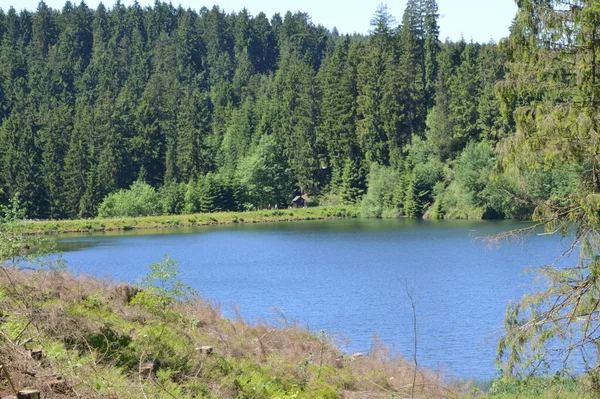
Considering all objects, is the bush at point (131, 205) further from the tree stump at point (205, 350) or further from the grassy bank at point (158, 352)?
the tree stump at point (205, 350)

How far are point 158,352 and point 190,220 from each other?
69.5 m

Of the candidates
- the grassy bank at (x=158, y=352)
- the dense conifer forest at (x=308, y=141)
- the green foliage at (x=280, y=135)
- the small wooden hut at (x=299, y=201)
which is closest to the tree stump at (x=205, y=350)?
the grassy bank at (x=158, y=352)

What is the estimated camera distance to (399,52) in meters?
95.1

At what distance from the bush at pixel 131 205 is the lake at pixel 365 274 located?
52.3 ft

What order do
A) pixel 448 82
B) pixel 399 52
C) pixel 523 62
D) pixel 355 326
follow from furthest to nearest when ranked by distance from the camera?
pixel 399 52
pixel 448 82
pixel 355 326
pixel 523 62

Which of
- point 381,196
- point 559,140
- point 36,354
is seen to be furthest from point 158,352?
point 381,196

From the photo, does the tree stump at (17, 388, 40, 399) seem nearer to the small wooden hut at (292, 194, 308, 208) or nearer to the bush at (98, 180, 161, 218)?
the bush at (98, 180, 161, 218)

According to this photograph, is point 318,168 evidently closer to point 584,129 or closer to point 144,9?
point 584,129

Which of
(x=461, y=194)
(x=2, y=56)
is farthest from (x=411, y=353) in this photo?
(x=2, y=56)

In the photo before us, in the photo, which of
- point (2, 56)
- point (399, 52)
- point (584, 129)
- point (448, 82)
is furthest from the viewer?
point (2, 56)

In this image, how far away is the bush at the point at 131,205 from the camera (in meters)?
86.6

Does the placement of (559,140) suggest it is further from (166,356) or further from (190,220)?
(190,220)

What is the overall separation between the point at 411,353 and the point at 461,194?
180ft

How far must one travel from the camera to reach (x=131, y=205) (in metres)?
86.4
